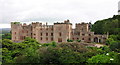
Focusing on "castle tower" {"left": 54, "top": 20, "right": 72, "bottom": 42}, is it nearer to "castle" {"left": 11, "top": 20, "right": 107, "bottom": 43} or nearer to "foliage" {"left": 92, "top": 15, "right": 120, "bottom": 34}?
"castle" {"left": 11, "top": 20, "right": 107, "bottom": 43}

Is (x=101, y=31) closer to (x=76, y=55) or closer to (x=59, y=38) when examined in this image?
(x=59, y=38)

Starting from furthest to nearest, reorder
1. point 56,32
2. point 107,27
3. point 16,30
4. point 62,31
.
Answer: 1. point 16,30
2. point 107,27
3. point 56,32
4. point 62,31

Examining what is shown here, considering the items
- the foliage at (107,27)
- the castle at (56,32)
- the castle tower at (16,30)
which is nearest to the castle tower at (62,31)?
the castle at (56,32)

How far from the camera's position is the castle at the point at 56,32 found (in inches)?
1283

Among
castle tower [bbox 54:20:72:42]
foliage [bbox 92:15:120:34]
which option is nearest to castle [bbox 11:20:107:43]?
castle tower [bbox 54:20:72:42]

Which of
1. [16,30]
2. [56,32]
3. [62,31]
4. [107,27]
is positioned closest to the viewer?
[62,31]

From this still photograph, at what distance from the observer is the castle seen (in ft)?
107

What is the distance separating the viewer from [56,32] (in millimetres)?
33062

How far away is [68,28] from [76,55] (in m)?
18.4

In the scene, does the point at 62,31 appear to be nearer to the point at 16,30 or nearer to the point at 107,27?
the point at 107,27

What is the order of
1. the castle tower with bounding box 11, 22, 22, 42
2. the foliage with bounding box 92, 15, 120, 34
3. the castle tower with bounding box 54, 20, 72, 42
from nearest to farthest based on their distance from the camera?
the castle tower with bounding box 54, 20, 72, 42
the foliage with bounding box 92, 15, 120, 34
the castle tower with bounding box 11, 22, 22, 42

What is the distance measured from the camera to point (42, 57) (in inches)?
555

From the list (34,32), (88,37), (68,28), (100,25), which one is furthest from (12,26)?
(100,25)

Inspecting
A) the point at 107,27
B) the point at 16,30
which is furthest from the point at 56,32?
the point at 107,27
